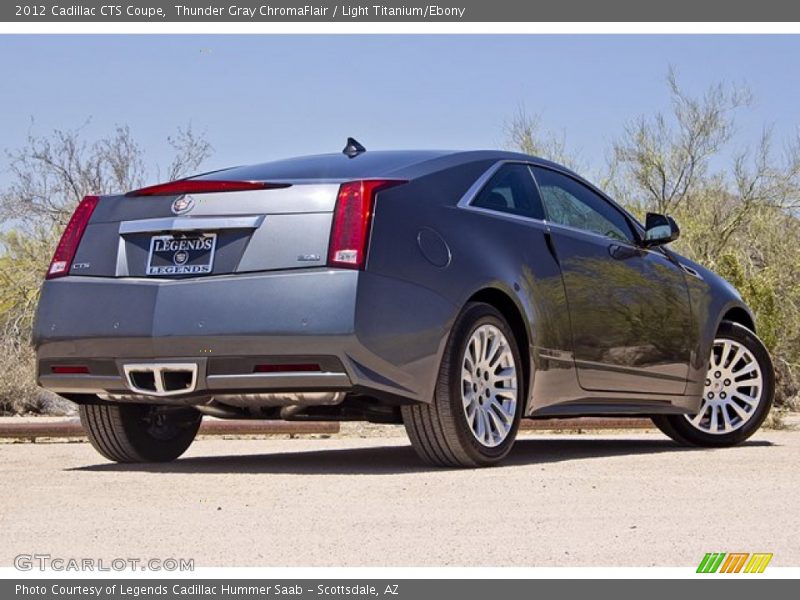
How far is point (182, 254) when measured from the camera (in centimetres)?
784

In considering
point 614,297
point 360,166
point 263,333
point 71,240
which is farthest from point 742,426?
point 71,240

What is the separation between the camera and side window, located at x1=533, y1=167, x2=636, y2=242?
9.20 meters

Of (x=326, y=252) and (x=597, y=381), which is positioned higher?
(x=326, y=252)

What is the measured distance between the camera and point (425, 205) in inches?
312

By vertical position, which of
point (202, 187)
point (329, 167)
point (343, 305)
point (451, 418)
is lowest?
point (451, 418)

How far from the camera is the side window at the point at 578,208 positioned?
9.20 metres

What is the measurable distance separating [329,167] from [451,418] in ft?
5.02

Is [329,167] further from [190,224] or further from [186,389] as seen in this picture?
[186,389]

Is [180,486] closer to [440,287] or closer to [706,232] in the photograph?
[440,287]

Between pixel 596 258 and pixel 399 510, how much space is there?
3328 mm

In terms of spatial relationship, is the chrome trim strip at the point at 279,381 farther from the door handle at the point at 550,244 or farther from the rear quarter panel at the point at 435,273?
the door handle at the point at 550,244

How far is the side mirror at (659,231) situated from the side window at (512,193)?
124cm

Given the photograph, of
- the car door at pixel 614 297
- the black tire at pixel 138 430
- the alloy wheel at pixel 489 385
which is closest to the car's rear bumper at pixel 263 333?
the alloy wheel at pixel 489 385

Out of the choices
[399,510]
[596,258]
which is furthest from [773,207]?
[399,510]
